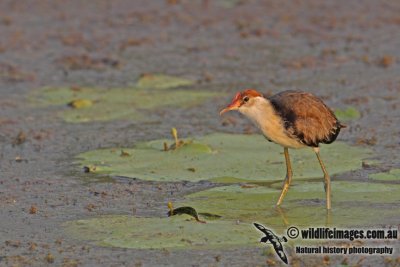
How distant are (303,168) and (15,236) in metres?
3.10

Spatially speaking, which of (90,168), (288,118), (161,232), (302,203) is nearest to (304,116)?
(288,118)

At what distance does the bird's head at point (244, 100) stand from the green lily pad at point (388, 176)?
1.55 meters

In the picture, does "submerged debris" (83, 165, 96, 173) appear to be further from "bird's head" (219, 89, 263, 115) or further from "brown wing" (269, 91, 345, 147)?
"brown wing" (269, 91, 345, 147)

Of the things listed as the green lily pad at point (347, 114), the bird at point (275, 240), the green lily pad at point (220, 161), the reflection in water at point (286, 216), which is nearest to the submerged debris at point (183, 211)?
the bird at point (275, 240)

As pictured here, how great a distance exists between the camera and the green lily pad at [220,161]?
33.6 ft

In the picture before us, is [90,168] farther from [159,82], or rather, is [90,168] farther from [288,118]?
[159,82]

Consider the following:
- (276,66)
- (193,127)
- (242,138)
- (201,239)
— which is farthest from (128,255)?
(276,66)

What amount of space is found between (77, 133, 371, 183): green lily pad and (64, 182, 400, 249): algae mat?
342 millimetres

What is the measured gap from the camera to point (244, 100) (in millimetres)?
9305

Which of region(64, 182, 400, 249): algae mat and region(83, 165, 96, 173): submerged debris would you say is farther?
region(83, 165, 96, 173): submerged debris

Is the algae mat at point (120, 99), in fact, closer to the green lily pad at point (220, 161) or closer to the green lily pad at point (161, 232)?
the green lily pad at point (220, 161)

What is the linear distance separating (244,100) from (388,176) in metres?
1.71

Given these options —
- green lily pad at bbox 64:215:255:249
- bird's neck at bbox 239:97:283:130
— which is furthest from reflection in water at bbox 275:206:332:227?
bird's neck at bbox 239:97:283:130

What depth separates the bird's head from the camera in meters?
9.27
